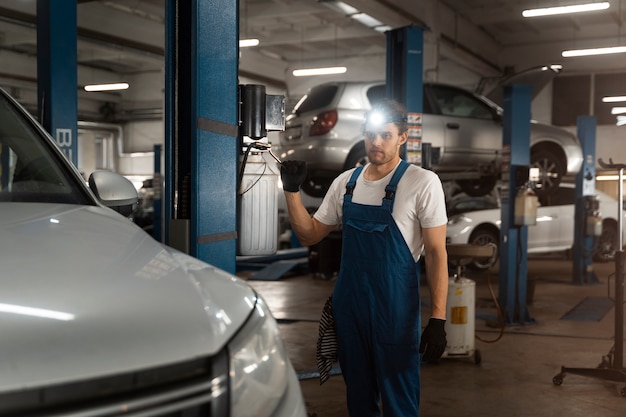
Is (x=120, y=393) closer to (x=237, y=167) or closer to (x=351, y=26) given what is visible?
(x=237, y=167)

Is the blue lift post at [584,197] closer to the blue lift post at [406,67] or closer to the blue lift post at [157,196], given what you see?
the blue lift post at [406,67]

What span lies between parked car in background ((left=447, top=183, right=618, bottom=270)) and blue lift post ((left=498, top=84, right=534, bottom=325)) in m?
2.87

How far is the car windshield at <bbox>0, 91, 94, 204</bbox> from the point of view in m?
2.16

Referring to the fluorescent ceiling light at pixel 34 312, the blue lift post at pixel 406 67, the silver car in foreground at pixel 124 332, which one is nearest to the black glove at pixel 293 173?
the silver car in foreground at pixel 124 332

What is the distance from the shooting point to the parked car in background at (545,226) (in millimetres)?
10912

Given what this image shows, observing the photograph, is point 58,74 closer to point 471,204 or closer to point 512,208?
point 512,208

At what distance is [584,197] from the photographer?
34.2 feet

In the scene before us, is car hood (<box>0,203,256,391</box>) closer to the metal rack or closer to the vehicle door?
the metal rack

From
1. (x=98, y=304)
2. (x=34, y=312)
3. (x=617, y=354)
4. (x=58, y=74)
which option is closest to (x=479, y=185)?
(x=617, y=354)

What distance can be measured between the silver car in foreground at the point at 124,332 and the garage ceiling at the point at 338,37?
29.8 feet

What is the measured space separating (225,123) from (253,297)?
6.00 ft

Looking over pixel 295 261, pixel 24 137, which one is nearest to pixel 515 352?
pixel 24 137

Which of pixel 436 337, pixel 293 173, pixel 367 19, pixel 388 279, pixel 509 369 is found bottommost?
pixel 509 369

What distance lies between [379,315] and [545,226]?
392 inches
